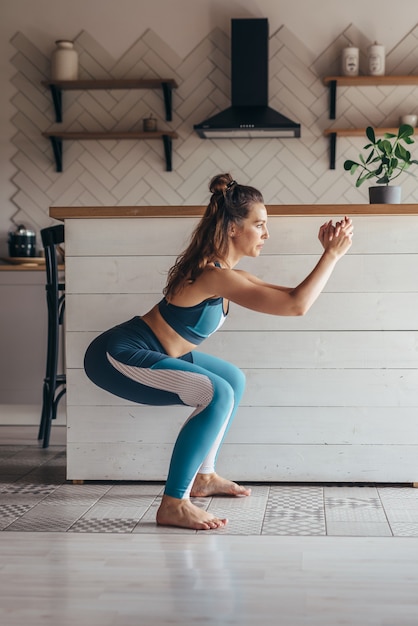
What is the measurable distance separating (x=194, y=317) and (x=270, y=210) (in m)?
0.56

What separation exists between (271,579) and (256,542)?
1.06 feet

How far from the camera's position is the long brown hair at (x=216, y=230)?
2611mm

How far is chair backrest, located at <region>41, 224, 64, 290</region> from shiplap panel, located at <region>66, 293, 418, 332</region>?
68 cm

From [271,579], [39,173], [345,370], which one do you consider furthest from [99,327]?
[39,173]

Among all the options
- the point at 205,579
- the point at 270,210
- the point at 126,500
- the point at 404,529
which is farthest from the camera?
the point at 270,210

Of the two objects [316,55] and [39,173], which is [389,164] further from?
[39,173]

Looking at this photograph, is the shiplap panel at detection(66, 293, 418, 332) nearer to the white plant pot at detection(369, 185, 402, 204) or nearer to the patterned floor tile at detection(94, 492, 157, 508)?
the white plant pot at detection(369, 185, 402, 204)

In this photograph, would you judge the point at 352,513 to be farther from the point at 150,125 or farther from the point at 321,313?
the point at 150,125

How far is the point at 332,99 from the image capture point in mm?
5137

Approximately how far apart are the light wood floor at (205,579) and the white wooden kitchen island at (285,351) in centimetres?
66

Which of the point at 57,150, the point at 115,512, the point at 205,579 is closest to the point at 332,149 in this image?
the point at 57,150

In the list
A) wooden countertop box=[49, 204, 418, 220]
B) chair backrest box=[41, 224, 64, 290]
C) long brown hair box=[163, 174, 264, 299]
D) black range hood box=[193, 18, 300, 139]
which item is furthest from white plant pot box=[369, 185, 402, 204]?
black range hood box=[193, 18, 300, 139]

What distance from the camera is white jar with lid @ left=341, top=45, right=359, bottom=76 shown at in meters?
5.02

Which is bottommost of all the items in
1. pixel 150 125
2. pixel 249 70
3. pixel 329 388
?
pixel 329 388
